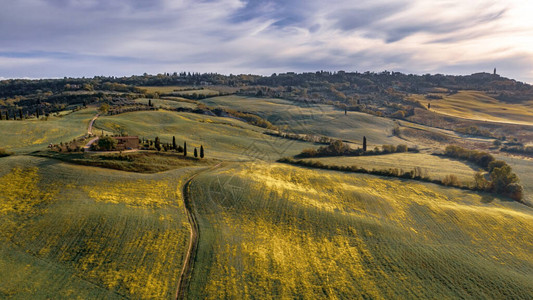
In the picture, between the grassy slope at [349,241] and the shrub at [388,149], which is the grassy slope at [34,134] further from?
the shrub at [388,149]

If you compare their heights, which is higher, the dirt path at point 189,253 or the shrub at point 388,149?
the shrub at point 388,149

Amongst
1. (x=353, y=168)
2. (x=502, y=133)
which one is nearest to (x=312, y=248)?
(x=353, y=168)

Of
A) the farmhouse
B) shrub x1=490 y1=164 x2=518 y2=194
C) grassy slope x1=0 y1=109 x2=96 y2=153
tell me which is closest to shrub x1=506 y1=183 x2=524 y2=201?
shrub x1=490 y1=164 x2=518 y2=194

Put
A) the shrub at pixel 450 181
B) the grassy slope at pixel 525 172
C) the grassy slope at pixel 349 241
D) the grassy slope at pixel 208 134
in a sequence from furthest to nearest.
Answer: the grassy slope at pixel 208 134 < the shrub at pixel 450 181 < the grassy slope at pixel 525 172 < the grassy slope at pixel 349 241

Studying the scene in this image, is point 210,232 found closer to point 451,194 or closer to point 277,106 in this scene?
point 451,194

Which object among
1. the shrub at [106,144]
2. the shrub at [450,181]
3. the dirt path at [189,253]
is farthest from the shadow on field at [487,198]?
the shrub at [106,144]

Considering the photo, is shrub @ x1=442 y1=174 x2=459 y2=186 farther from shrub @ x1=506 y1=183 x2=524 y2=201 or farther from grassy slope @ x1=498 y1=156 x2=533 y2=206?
grassy slope @ x1=498 y1=156 x2=533 y2=206
